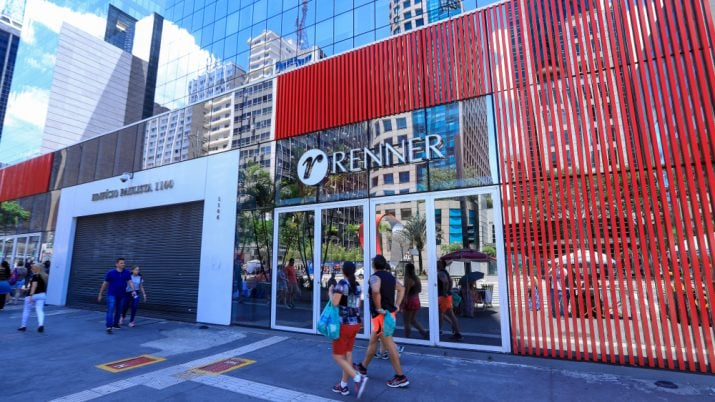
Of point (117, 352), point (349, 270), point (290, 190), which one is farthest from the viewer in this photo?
point (290, 190)

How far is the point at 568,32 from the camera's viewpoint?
668cm

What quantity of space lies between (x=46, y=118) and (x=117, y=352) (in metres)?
49.8

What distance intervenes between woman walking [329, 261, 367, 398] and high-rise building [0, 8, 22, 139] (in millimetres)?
137778

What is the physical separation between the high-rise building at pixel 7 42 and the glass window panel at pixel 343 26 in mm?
128573

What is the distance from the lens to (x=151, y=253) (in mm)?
11820

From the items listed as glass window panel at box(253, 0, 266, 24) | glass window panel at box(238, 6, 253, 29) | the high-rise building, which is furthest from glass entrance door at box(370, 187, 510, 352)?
the high-rise building

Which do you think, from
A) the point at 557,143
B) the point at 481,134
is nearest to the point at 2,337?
the point at 481,134

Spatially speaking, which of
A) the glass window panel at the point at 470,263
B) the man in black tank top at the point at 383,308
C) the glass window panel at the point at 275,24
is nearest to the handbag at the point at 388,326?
the man in black tank top at the point at 383,308

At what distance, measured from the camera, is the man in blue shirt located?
8.75m

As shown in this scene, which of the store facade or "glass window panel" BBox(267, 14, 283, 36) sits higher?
"glass window panel" BBox(267, 14, 283, 36)

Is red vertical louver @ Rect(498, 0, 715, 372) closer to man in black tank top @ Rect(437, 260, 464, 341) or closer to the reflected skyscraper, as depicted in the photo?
man in black tank top @ Rect(437, 260, 464, 341)

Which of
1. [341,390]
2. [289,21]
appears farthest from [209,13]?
[341,390]

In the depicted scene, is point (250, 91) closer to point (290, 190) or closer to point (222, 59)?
point (290, 190)

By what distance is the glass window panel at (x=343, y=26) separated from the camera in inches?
616
